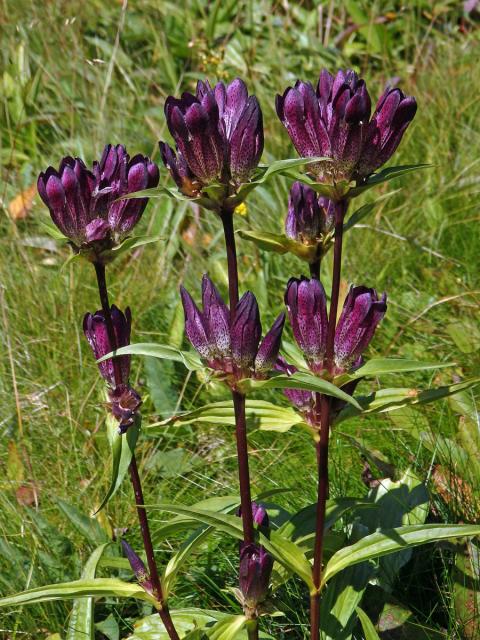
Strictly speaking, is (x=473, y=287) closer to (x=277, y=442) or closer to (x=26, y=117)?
(x=277, y=442)

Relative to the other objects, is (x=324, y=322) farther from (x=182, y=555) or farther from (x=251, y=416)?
(x=182, y=555)

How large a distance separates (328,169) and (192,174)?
20 cm

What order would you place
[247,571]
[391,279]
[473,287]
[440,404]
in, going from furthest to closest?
[391,279] < [473,287] < [440,404] < [247,571]

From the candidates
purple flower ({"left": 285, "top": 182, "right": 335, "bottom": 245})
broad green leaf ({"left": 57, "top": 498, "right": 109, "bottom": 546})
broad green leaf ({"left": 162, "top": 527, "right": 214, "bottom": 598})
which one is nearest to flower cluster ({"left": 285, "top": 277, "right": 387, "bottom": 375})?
purple flower ({"left": 285, "top": 182, "right": 335, "bottom": 245})

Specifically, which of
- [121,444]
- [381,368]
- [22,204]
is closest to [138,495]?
[121,444]

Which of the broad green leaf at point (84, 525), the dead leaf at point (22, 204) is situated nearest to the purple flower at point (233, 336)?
the broad green leaf at point (84, 525)

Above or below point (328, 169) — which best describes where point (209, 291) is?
below

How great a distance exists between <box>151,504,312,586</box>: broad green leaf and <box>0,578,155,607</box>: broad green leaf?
0.19 meters

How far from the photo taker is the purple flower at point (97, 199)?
1.23 metres

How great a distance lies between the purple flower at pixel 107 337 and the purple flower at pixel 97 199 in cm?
10

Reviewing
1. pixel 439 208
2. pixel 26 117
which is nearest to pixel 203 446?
pixel 439 208

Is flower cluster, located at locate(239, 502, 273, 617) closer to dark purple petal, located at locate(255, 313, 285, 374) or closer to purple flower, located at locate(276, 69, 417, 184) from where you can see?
dark purple petal, located at locate(255, 313, 285, 374)

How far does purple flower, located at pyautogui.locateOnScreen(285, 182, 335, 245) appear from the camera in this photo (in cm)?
134

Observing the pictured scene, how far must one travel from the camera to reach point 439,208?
2.87m
